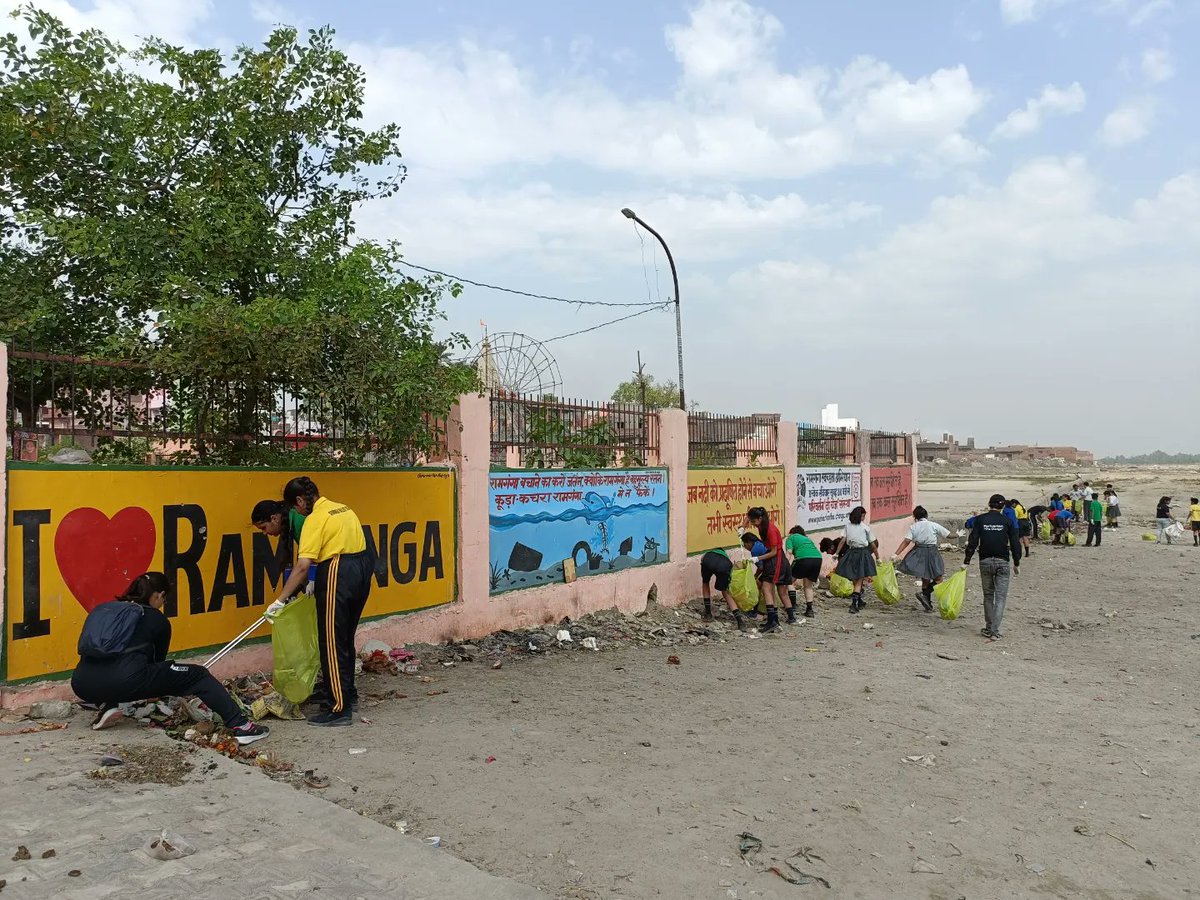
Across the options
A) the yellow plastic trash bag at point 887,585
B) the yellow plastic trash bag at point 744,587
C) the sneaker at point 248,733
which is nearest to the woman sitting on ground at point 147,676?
the sneaker at point 248,733

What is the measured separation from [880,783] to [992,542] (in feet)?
17.6

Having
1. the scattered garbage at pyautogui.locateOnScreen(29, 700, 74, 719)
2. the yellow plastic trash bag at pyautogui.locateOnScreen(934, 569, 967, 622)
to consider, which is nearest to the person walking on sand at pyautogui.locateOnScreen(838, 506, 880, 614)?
the yellow plastic trash bag at pyautogui.locateOnScreen(934, 569, 967, 622)

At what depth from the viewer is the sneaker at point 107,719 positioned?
4484 mm

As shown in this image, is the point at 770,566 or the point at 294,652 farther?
the point at 770,566

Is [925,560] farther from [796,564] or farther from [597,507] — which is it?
[597,507]

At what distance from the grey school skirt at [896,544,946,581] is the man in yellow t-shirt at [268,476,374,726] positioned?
7892 millimetres

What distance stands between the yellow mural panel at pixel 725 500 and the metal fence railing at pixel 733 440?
0.18 m

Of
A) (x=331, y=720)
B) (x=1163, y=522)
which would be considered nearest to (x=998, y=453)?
(x=1163, y=522)

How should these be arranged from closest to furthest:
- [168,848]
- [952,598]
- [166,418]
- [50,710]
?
[168,848] < [50,710] < [166,418] < [952,598]

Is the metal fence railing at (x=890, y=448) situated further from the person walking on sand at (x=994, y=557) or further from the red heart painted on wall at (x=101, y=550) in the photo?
the red heart painted on wall at (x=101, y=550)

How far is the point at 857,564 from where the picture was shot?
36.4 ft

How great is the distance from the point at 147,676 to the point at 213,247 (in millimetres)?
3962

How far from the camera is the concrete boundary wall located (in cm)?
575

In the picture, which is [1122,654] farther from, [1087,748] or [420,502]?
[420,502]
